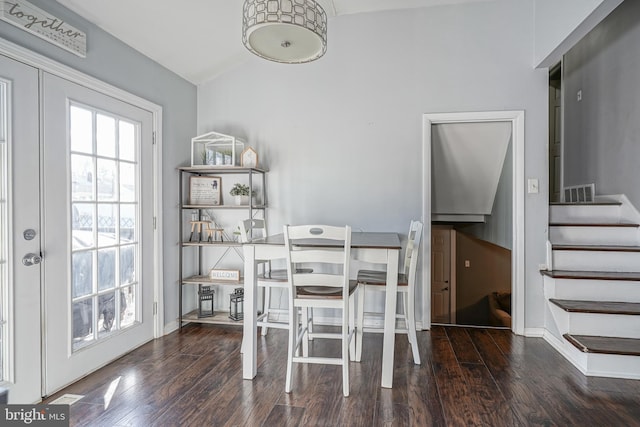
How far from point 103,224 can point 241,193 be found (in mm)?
1184

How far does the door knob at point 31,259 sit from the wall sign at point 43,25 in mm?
1236

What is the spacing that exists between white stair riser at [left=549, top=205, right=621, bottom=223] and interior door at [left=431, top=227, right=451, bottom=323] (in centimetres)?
194

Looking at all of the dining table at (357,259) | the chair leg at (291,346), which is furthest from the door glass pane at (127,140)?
the chair leg at (291,346)

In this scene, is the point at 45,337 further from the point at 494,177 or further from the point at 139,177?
the point at 494,177

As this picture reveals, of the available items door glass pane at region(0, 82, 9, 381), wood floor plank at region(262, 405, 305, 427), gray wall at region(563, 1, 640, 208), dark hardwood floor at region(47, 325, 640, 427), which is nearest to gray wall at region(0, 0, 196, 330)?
door glass pane at region(0, 82, 9, 381)

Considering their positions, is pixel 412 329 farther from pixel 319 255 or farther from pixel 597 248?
pixel 597 248

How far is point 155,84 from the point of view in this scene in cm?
300

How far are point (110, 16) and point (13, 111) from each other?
95 cm

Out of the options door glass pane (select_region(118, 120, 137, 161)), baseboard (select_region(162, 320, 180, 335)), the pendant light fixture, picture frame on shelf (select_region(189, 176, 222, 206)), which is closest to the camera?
the pendant light fixture

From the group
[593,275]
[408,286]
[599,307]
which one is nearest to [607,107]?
[593,275]

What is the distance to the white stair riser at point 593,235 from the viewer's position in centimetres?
299

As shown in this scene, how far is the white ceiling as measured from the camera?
2.39m

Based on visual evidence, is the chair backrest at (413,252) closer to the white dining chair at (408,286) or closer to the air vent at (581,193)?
the white dining chair at (408,286)

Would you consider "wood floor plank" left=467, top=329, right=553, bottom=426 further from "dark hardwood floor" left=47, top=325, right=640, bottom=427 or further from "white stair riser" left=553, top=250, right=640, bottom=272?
"white stair riser" left=553, top=250, right=640, bottom=272
